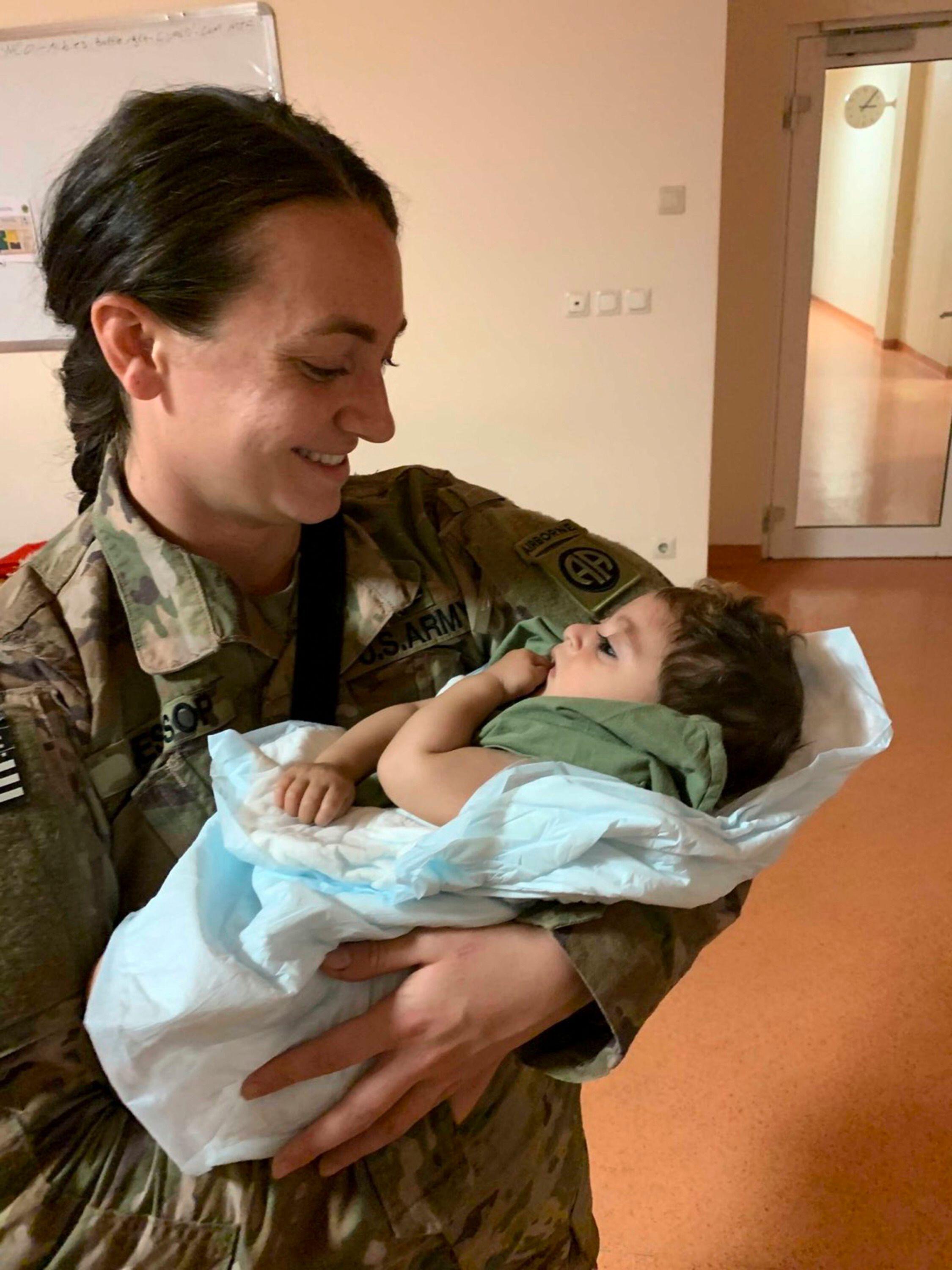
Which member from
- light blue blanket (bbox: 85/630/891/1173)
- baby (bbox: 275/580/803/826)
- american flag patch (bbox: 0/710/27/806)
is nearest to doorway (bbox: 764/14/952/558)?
baby (bbox: 275/580/803/826)

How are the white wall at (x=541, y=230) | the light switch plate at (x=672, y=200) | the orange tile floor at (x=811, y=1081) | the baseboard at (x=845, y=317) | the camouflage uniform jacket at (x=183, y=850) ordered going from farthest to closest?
the baseboard at (x=845, y=317)
the light switch plate at (x=672, y=200)
the white wall at (x=541, y=230)
the orange tile floor at (x=811, y=1081)
the camouflage uniform jacket at (x=183, y=850)

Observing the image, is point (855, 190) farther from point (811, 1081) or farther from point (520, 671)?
point (520, 671)

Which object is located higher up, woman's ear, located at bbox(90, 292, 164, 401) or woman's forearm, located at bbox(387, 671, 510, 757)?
woman's ear, located at bbox(90, 292, 164, 401)

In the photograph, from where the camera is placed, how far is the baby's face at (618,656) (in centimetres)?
92

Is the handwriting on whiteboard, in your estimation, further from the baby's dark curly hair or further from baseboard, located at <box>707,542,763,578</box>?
the baby's dark curly hair

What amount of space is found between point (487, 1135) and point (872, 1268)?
107 cm

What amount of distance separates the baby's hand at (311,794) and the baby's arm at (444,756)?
0.05 m

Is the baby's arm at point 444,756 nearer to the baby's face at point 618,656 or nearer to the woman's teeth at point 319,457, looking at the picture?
the baby's face at point 618,656

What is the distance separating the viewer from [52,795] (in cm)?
74

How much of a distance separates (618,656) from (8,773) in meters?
0.56

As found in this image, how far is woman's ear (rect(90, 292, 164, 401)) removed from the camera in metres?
0.86

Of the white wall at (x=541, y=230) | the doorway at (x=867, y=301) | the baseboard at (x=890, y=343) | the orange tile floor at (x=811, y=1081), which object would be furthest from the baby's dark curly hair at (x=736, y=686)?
the baseboard at (x=890, y=343)

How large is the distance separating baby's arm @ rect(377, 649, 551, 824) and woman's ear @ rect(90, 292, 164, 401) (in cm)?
41

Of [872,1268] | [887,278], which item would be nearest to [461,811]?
[872,1268]
